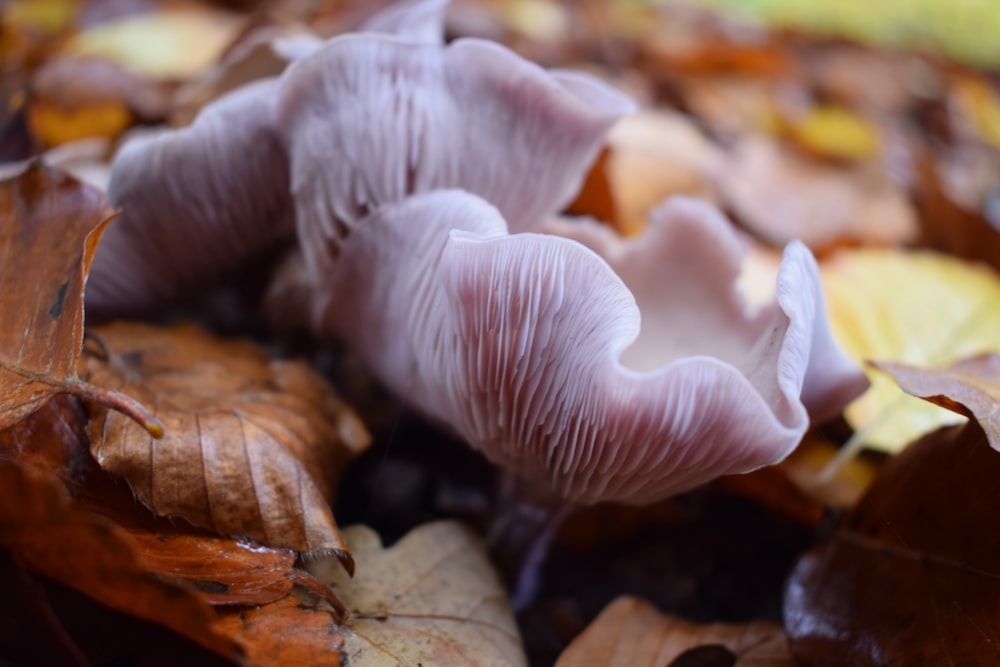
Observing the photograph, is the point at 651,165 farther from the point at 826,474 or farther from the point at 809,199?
the point at 826,474

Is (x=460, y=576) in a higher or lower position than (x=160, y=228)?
lower

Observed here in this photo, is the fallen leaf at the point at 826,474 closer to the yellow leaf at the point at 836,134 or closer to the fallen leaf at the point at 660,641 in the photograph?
the fallen leaf at the point at 660,641

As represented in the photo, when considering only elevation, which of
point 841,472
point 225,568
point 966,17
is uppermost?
point 225,568

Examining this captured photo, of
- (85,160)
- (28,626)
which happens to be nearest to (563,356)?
(28,626)

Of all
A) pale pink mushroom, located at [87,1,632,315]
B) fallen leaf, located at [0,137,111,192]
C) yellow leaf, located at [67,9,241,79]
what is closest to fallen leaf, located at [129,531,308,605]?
pale pink mushroom, located at [87,1,632,315]

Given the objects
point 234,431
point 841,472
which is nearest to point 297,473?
point 234,431

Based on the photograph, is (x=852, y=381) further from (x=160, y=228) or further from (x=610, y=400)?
(x=160, y=228)
